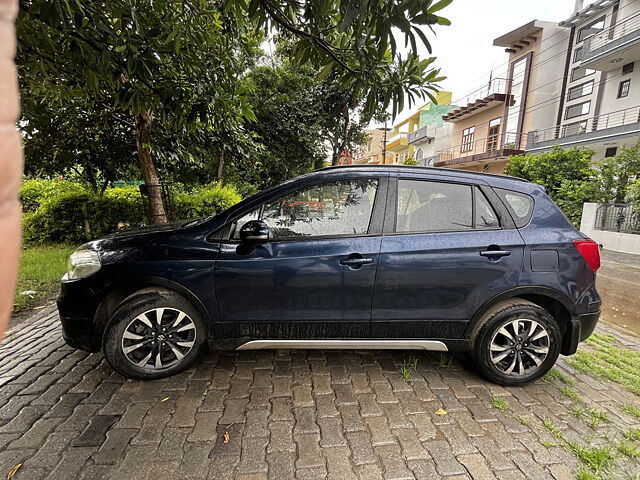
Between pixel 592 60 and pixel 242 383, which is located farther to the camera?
pixel 592 60

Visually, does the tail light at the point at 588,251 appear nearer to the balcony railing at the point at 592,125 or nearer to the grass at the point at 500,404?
the grass at the point at 500,404

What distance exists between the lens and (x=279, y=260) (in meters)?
2.54

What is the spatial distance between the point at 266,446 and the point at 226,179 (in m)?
14.1

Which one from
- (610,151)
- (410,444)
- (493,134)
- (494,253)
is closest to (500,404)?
(410,444)

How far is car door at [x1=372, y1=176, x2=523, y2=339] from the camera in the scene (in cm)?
257

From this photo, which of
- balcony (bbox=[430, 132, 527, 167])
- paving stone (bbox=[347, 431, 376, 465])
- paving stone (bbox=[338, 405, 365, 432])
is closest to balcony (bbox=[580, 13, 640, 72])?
balcony (bbox=[430, 132, 527, 167])

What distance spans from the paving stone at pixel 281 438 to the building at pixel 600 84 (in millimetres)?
19074

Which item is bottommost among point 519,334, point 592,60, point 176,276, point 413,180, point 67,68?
point 519,334

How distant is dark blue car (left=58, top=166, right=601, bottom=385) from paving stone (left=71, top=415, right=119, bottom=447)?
0.39 metres

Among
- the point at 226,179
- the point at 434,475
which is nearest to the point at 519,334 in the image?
the point at 434,475

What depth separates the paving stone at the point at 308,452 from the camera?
1.92 metres

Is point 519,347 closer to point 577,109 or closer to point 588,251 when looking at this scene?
point 588,251

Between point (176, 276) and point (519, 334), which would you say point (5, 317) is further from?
point (519, 334)

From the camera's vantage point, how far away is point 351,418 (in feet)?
7.55
